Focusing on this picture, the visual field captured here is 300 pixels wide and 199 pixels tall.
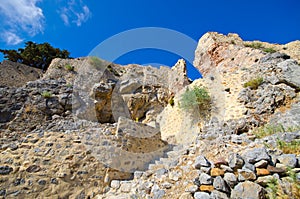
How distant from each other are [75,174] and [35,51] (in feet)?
59.5

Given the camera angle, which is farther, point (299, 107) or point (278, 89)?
point (278, 89)

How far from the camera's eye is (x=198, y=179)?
8.05 feet

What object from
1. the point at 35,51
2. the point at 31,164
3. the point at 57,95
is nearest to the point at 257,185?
the point at 31,164

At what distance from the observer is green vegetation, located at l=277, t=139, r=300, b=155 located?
262 centimetres

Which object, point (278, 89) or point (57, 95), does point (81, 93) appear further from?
point (278, 89)

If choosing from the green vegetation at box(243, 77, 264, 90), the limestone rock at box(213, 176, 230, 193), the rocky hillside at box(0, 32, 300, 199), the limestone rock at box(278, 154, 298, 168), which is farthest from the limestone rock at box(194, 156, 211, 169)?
the green vegetation at box(243, 77, 264, 90)

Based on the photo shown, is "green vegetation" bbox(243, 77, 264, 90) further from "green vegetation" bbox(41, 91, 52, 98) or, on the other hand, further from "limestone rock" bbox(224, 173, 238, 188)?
"green vegetation" bbox(41, 91, 52, 98)

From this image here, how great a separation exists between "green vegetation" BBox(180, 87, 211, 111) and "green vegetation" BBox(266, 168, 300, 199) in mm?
5012

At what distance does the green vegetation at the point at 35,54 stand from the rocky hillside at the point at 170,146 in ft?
35.1

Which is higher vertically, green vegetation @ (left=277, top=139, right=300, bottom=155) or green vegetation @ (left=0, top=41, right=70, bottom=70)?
green vegetation @ (left=0, top=41, right=70, bottom=70)

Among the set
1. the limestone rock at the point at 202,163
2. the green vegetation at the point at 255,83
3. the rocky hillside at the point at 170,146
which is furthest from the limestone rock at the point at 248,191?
the green vegetation at the point at 255,83

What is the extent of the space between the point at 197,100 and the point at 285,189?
5.23 metres

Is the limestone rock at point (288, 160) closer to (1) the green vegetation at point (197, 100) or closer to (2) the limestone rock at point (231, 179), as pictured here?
(2) the limestone rock at point (231, 179)

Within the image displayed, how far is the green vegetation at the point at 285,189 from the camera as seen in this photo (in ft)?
6.39
